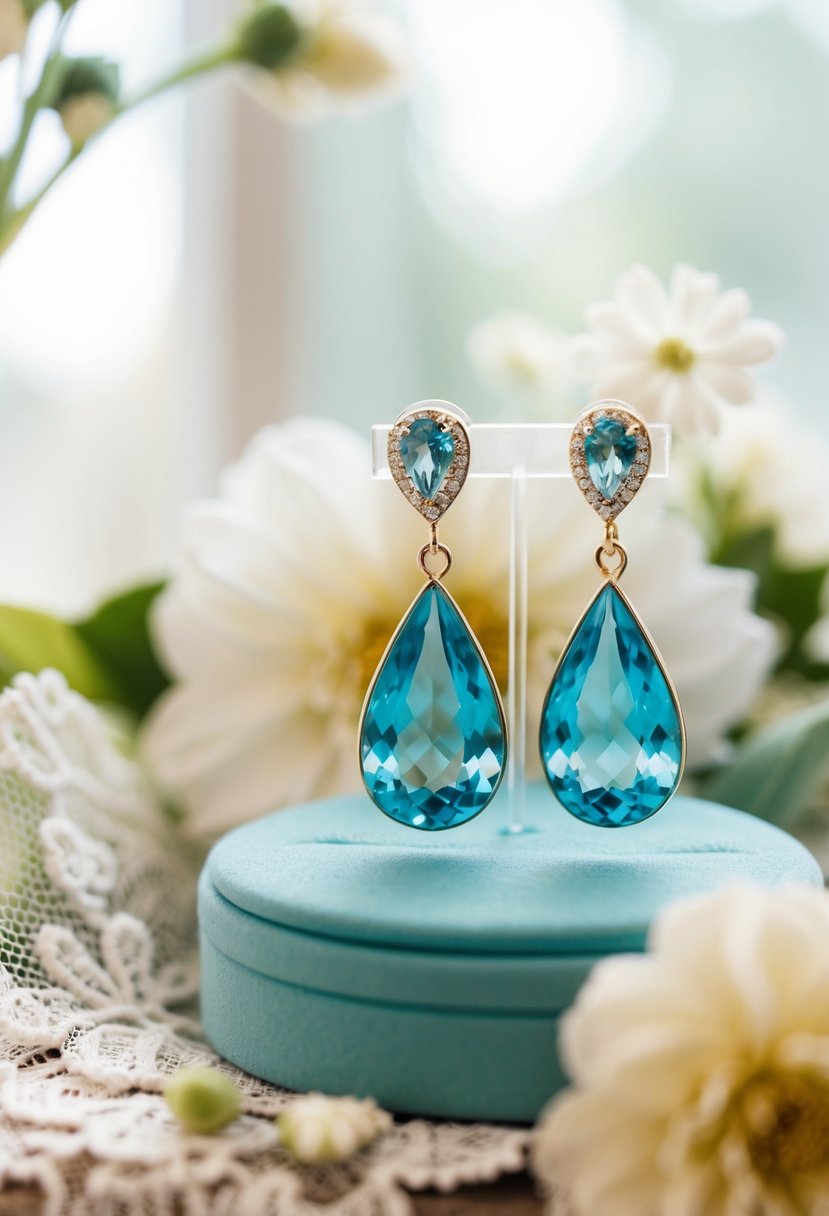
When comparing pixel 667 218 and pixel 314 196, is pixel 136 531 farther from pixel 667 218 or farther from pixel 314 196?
pixel 667 218

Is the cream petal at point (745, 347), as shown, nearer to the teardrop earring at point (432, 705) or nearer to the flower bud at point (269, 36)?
the teardrop earring at point (432, 705)

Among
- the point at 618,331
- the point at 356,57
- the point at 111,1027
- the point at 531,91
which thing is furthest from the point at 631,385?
the point at 531,91

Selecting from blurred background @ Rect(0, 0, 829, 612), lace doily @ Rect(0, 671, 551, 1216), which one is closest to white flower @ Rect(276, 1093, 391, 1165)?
lace doily @ Rect(0, 671, 551, 1216)

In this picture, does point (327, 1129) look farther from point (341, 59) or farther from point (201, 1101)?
point (341, 59)

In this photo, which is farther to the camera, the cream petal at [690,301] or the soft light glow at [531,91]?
the soft light glow at [531,91]

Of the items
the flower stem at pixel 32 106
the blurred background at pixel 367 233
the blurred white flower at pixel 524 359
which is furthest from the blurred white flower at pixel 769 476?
the flower stem at pixel 32 106
